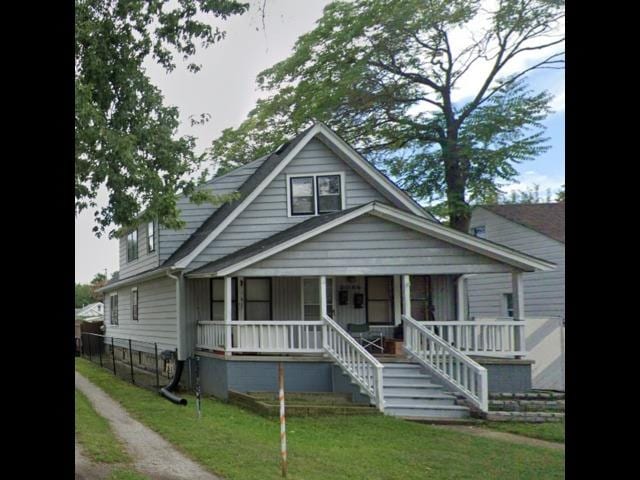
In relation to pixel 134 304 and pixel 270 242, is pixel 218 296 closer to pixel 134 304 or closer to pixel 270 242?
pixel 270 242

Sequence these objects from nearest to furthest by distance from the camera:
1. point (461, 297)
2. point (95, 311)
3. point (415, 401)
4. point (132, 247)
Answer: point (415, 401), point (461, 297), point (132, 247), point (95, 311)

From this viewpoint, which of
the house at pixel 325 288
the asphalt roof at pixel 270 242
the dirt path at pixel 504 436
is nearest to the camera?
the dirt path at pixel 504 436

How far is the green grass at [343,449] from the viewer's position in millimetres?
2734

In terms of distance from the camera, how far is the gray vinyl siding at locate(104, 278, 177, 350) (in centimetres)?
685

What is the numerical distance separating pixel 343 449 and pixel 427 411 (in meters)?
1.70

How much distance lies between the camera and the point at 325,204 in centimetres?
687

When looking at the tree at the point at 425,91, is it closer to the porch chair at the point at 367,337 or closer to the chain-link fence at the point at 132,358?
the porch chair at the point at 367,337

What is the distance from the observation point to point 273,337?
19.1 ft

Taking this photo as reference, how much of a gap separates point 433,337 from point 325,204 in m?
2.43

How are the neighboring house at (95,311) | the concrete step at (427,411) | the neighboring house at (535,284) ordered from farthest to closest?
the neighboring house at (95,311), the neighboring house at (535,284), the concrete step at (427,411)

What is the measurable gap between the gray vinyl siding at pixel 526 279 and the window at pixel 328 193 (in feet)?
5.67

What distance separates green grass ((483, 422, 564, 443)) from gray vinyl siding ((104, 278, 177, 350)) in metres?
3.97

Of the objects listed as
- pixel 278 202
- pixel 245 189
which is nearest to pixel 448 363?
pixel 278 202

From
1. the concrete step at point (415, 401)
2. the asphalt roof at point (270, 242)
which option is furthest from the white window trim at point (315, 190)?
the concrete step at point (415, 401)
